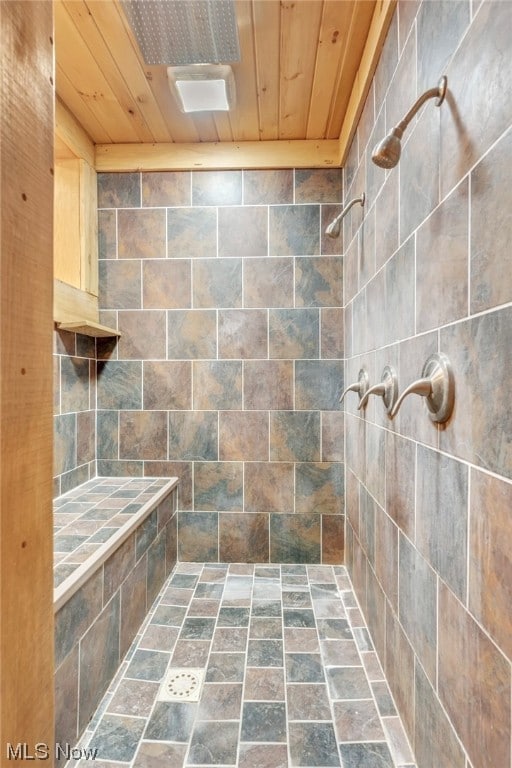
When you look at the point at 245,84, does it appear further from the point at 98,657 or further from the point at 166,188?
the point at 98,657

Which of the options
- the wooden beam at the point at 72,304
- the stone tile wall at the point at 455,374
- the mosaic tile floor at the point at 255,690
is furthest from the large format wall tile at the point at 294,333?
the mosaic tile floor at the point at 255,690

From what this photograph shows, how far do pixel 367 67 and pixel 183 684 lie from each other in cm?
231

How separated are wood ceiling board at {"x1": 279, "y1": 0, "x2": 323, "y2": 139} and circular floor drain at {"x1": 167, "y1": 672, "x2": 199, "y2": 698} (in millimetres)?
2331

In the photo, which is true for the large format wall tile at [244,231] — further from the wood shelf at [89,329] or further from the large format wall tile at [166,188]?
the wood shelf at [89,329]

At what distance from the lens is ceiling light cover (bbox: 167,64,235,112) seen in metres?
1.62

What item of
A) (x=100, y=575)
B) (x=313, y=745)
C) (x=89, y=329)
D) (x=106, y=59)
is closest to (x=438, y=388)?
(x=313, y=745)

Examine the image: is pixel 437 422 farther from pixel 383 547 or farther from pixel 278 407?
pixel 278 407

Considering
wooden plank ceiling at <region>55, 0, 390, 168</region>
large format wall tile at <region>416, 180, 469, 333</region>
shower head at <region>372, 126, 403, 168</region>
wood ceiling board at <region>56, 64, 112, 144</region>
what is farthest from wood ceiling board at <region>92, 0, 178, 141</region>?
large format wall tile at <region>416, 180, 469, 333</region>

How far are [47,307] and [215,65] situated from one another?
160cm

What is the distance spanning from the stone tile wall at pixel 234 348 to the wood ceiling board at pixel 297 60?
278mm

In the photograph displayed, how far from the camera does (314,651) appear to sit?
1489mm

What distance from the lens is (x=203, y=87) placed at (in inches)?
66.9

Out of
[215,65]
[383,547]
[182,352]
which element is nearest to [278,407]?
[182,352]

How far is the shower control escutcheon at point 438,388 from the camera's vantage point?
2.81ft
